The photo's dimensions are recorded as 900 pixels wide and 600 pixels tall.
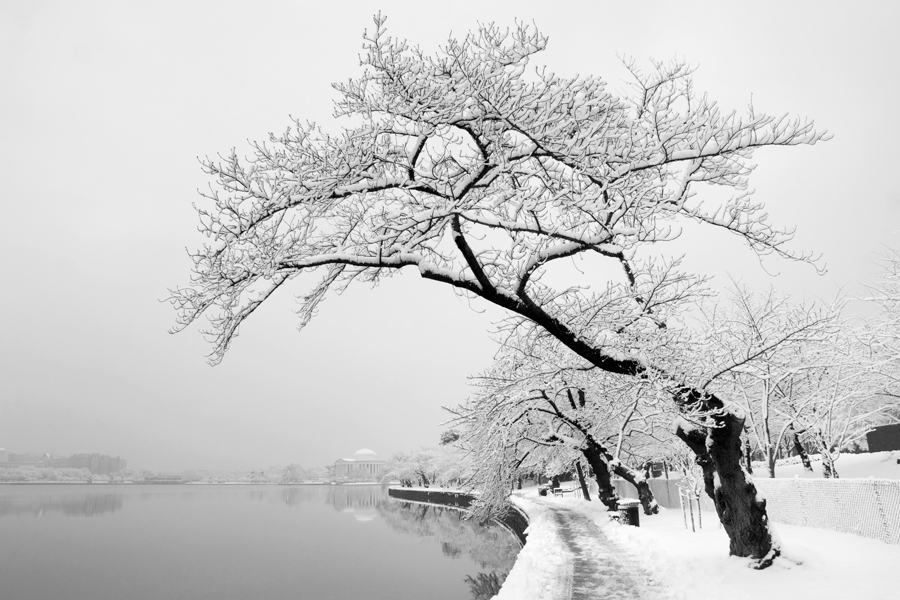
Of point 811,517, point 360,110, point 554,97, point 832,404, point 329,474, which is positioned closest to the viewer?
point 554,97

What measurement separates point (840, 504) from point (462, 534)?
996 inches

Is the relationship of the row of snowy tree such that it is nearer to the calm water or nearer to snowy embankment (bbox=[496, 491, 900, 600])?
snowy embankment (bbox=[496, 491, 900, 600])

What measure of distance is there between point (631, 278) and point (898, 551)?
6673 millimetres

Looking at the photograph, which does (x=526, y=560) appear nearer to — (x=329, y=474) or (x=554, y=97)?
(x=554, y=97)

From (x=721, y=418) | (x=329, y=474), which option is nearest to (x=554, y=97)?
(x=721, y=418)

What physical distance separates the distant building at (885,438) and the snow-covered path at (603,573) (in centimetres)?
1868

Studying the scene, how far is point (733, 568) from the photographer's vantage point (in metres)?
8.48

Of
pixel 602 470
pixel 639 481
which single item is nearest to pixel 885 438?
pixel 639 481

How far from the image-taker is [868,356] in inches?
709

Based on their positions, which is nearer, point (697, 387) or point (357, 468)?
point (697, 387)

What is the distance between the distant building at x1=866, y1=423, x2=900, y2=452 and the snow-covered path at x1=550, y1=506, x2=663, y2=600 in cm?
1868

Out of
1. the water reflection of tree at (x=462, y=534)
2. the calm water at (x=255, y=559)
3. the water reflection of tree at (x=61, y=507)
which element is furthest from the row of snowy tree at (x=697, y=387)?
the water reflection of tree at (x=61, y=507)

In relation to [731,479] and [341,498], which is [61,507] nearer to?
[341,498]

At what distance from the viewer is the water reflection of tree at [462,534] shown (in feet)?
81.2
